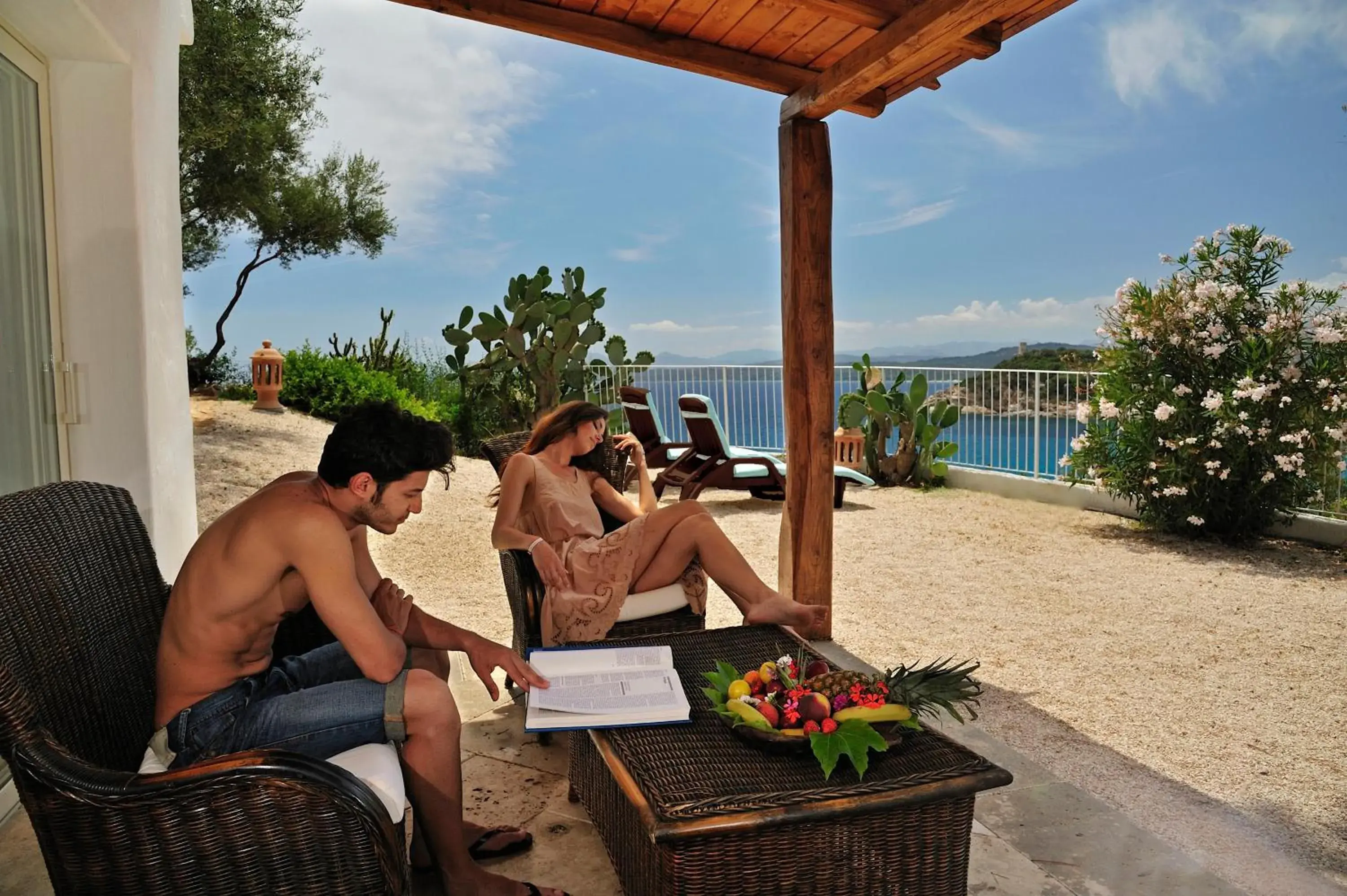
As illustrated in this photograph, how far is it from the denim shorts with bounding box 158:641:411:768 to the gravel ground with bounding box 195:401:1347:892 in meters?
2.12

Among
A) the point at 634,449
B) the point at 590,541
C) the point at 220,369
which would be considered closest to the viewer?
the point at 590,541

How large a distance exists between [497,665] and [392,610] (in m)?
0.35

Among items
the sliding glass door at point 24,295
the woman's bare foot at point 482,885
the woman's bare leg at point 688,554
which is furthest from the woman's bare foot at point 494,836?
the sliding glass door at point 24,295

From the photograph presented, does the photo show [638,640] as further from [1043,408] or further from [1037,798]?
[1043,408]

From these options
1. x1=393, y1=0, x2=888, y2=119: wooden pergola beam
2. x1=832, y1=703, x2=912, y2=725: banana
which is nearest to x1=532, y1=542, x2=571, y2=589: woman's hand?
x1=832, y1=703, x2=912, y2=725: banana

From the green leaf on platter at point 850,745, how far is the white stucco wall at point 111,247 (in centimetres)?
237

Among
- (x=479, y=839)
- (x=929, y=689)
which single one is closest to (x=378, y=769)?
(x=479, y=839)

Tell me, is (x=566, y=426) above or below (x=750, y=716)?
above

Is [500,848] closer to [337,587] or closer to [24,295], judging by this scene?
[337,587]

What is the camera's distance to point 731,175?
51906mm

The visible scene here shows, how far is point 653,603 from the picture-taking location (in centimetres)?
318

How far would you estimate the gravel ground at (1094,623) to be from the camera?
3.03 meters

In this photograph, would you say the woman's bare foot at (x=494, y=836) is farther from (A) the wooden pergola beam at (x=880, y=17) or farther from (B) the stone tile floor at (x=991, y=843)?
(A) the wooden pergola beam at (x=880, y=17)

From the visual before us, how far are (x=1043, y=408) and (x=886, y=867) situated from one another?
7683 mm
